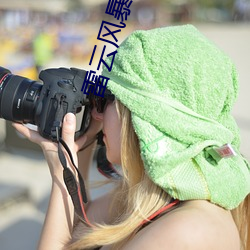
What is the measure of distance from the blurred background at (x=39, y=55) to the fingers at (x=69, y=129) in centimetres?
27

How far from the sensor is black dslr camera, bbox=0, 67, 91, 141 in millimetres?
1018

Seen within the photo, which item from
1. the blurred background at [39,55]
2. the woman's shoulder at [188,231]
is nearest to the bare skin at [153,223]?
the woman's shoulder at [188,231]

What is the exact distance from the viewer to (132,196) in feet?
3.24

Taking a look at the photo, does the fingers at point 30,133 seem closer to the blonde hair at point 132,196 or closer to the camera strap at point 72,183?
the camera strap at point 72,183

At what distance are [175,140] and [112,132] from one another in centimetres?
16

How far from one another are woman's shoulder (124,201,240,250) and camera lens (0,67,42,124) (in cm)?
41

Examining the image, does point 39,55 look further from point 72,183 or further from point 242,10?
point 242,10

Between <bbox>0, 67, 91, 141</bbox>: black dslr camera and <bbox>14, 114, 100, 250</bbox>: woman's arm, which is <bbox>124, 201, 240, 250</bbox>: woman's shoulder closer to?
<bbox>14, 114, 100, 250</bbox>: woman's arm

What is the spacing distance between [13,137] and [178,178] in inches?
78.7

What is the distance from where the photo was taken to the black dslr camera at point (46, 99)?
3.34 feet

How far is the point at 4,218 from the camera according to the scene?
2004mm

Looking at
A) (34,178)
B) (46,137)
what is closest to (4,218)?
(34,178)

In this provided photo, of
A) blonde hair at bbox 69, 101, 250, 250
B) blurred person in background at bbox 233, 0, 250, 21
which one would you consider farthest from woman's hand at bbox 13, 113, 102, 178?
blurred person in background at bbox 233, 0, 250, 21

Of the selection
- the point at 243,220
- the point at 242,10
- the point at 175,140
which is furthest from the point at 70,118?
the point at 242,10
